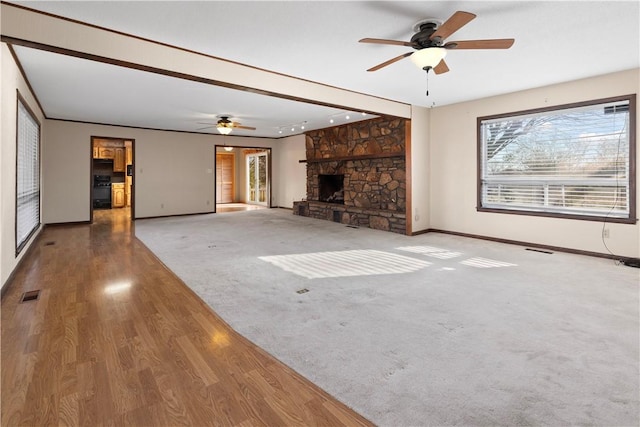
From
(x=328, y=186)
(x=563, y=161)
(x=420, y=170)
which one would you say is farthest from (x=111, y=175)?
(x=563, y=161)

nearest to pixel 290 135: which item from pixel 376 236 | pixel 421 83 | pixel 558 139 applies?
pixel 376 236

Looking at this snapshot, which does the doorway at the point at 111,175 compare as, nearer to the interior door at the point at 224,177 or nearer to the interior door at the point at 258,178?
the interior door at the point at 224,177

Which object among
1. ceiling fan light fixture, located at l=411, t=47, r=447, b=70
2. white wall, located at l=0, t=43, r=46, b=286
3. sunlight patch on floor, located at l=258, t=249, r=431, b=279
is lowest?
sunlight patch on floor, located at l=258, t=249, r=431, b=279

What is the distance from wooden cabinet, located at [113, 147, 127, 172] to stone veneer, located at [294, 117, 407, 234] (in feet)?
22.3

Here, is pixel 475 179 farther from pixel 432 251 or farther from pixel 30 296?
pixel 30 296

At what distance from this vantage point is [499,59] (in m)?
3.90

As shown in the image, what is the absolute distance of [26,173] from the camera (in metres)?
4.95

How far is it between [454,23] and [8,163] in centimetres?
455

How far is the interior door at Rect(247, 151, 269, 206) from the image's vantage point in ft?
39.1

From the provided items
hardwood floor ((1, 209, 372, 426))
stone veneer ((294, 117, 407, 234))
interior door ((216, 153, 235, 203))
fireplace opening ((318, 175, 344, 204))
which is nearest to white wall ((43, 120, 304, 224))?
fireplace opening ((318, 175, 344, 204))

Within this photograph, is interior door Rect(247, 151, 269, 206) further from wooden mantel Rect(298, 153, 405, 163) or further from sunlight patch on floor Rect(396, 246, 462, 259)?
sunlight patch on floor Rect(396, 246, 462, 259)

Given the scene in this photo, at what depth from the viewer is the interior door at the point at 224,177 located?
13.1 meters

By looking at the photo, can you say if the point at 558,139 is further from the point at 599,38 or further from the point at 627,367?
the point at 627,367

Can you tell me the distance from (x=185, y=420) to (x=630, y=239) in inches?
219
